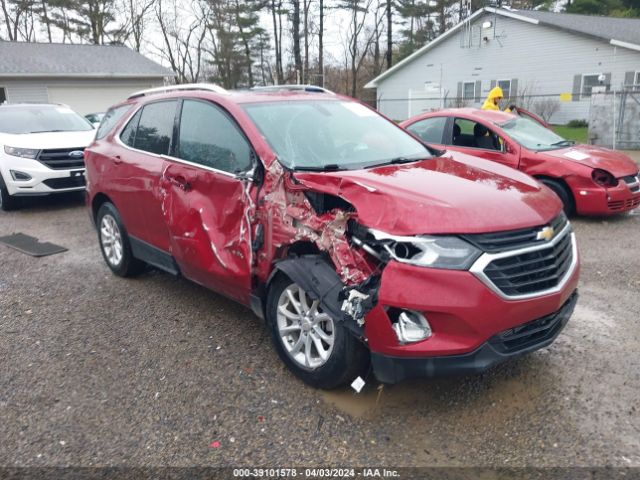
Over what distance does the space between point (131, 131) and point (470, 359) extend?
3.75m

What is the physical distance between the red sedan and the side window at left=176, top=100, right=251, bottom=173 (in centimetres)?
465

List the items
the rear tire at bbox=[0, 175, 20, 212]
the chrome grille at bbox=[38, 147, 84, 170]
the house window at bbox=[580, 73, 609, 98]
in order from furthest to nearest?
the house window at bbox=[580, 73, 609, 98], the rear tire at bbox=[0, 175, 20, 212], the chrome grille at bbox=[38, 147, 84, 170]

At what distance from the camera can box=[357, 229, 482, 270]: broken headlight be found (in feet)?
8.79

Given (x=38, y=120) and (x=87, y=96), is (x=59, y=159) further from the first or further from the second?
(x=87, y=96)

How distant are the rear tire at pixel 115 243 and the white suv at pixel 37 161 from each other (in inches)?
142

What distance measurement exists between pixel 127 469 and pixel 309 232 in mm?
1568

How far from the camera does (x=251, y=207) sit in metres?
3.47

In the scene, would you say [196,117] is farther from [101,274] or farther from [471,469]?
[471,469]

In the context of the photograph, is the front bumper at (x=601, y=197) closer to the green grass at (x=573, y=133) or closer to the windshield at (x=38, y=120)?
the windshield at (x=38, y=120)

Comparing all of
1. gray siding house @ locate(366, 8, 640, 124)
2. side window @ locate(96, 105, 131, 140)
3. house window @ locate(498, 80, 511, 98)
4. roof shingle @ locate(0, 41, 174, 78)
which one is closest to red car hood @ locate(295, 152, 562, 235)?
side window @ locate(96, 105, 131, 140)

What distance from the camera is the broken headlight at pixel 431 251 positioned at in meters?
2.68

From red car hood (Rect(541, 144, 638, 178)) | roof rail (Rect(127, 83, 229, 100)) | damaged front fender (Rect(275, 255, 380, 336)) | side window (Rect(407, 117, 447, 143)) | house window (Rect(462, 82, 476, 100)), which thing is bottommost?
damaged front fender (Rect(275, 255, 380, 336))

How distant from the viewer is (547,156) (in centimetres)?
725

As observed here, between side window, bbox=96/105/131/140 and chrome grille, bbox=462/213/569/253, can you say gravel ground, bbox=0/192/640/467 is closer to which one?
chrome grille, bbox=462/213/569/253
